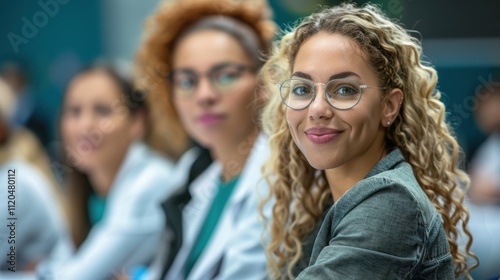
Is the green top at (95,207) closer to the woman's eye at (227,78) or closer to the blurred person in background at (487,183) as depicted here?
the woman's eye at (227,78)

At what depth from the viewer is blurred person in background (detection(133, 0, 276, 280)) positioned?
2.42m

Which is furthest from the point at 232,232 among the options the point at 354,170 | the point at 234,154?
the point at 354,170

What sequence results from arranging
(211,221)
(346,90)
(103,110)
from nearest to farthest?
(346,90)
(211,221)
(103,110)

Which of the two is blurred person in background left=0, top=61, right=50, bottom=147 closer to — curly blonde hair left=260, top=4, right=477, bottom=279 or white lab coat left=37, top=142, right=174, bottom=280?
white lab coat left=37, top=142, right=174, bottom=280

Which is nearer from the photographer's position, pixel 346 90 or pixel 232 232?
pixel 346 90

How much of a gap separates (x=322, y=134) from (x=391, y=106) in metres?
0.16

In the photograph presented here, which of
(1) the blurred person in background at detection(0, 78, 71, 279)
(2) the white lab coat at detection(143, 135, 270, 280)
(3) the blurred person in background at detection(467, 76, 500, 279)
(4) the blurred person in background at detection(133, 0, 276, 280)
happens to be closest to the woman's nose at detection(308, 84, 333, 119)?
(2) the white lab coat at detection(143, 135, 270, 280)

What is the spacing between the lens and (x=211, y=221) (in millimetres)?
2430

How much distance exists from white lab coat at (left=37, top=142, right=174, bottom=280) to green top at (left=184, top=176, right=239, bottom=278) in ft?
1.17

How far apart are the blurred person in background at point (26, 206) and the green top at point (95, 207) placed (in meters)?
0.13

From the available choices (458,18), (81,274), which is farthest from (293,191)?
(458,18)

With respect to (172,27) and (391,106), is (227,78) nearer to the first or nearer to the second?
(172,27)

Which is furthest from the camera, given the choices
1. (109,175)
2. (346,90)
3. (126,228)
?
(109,175)

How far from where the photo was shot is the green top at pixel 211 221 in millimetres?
2385
